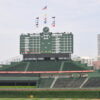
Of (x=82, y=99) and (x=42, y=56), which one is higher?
(x=42, y=56)

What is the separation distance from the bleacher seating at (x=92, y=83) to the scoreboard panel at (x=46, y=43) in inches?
558

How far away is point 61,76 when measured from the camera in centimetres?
7994

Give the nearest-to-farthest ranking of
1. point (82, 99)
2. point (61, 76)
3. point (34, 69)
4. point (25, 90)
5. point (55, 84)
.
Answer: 1. point (82, 99)
2. point (25, 90)
3. point (55, 84)
4. point (61, 76)
5. point (34, 69)

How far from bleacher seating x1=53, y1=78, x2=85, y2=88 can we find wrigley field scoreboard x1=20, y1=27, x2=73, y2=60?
1139 centimetres

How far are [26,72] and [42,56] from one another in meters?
7.47

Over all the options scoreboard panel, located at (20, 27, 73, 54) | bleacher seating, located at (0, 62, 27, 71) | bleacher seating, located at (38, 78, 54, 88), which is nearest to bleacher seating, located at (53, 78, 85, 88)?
bleacher seating, located at (38, 78, 54, 88)

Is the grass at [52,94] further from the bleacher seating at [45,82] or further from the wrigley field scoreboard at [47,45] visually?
the wrigley field scoreboard at [47,45]

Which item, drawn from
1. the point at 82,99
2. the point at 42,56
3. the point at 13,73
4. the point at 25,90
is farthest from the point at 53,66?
the point at 82,99

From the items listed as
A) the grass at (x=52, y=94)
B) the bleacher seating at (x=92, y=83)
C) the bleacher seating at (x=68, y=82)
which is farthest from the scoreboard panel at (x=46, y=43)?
the grass at (x=52, y=94)

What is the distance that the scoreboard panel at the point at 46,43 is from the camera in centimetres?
8681

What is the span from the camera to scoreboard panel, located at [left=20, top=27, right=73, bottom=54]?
8681 centimetres

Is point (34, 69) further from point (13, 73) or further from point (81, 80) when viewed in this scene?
point (81, 80)

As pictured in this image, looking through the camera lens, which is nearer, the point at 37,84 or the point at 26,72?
the point at 37,84

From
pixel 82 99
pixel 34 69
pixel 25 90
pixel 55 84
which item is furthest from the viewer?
pixel 34 69
